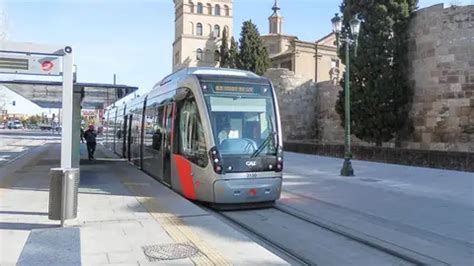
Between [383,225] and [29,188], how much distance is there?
8.45 metres

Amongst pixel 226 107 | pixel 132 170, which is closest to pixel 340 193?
pixel 226 107

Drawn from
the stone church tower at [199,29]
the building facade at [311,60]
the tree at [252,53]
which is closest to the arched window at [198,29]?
the stone church tower at [199,29]

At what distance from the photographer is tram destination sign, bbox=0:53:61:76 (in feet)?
25.7

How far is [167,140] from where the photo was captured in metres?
12.5

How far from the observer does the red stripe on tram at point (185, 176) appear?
34.8 ft

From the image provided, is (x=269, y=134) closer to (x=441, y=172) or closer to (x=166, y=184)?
(x=166, y=184)

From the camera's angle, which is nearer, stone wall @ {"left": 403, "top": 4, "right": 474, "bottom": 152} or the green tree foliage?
stone wall @ {"left": 403, "top": 4, "right": 474, "bottom": 152}

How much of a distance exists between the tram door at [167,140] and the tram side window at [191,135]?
859 mm

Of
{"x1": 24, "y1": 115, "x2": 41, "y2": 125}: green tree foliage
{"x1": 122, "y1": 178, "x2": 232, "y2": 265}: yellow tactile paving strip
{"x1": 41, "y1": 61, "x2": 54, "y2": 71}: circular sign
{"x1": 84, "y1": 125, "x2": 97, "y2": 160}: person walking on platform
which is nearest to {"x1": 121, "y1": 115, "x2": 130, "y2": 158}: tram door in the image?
{"x1": 84, "y1": 125, "x2": 97, "y2": 160}: person walking on platform

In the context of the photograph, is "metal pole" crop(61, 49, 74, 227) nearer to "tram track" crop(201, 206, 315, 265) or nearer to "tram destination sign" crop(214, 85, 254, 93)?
"tram track" crop(201, 206, 315, 265)

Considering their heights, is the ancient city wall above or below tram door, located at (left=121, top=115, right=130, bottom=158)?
above

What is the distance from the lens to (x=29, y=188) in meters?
12.0

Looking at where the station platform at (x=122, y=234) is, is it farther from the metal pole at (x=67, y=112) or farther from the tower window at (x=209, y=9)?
the tower window at (x=209, y=9)

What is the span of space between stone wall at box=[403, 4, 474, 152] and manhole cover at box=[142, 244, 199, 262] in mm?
17426
